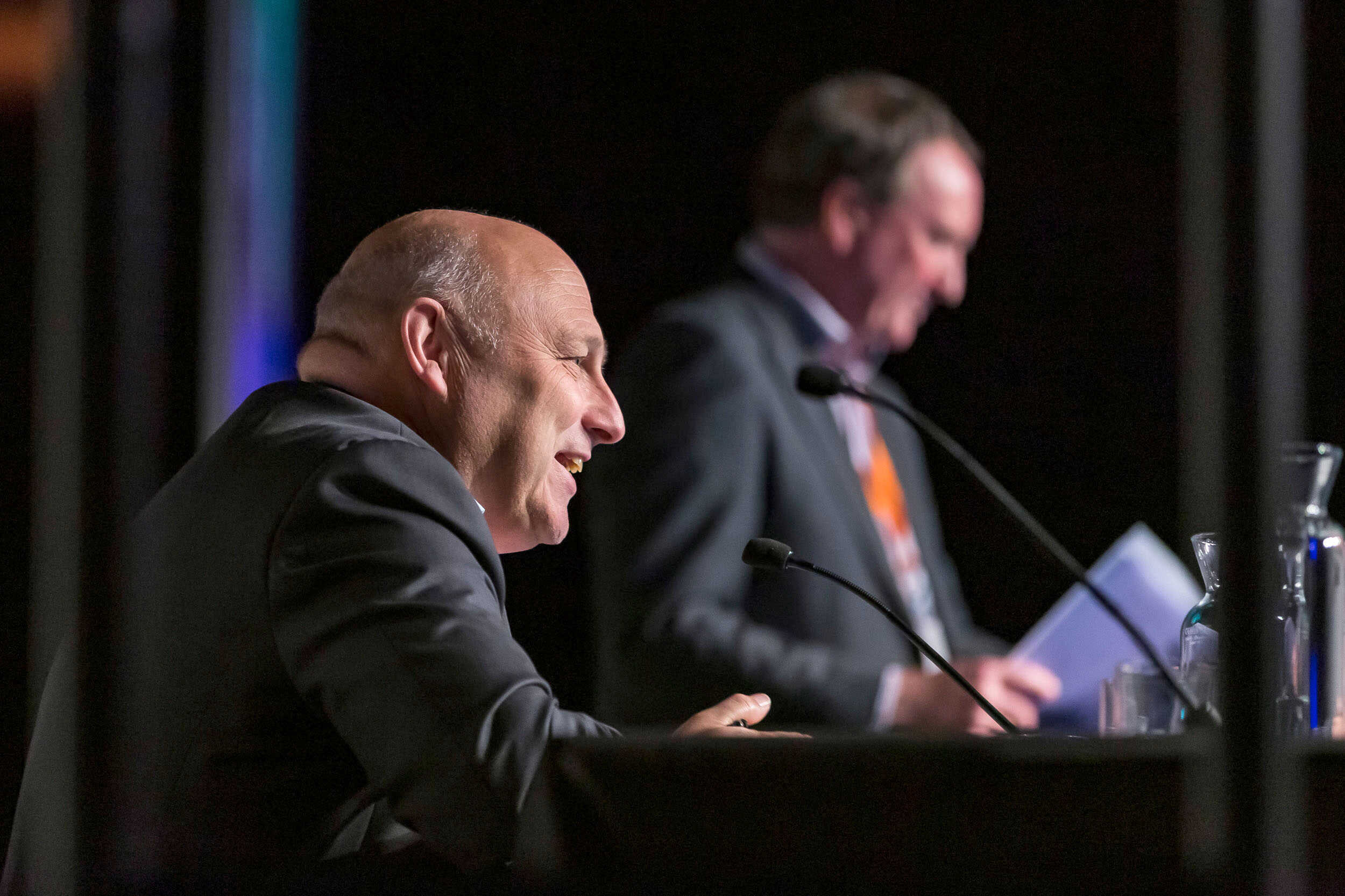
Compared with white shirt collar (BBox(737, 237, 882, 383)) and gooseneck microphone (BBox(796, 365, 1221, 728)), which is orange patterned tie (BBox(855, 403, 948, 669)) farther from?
gooseneck microphone (BBox(796, 365, 1221, 728))

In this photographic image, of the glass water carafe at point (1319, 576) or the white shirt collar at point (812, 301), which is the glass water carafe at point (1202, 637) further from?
the white shirt collar at point (812, 301)

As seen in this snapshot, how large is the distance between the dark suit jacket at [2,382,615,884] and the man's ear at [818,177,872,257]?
1279 mm

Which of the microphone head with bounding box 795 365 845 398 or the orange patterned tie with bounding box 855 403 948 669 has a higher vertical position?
the microphone head with bounding box 795 365 845 398

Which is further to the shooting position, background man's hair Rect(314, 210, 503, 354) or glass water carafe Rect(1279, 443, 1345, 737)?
glass water carafe Rect(1279, 443, 1345, 737)

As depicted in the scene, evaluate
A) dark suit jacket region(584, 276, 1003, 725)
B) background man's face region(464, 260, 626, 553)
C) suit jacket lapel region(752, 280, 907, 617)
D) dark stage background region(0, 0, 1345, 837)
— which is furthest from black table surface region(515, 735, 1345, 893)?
dark stage background region(0, 0, 1345, 837)

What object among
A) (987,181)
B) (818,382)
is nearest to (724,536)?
(818,382)

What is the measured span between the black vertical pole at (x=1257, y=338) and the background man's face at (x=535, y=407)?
390mm

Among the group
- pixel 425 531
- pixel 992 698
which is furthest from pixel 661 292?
pixel 425 531

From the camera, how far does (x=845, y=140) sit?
1.97 m

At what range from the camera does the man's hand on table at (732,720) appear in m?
0.68

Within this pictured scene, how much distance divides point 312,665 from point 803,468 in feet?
3.63

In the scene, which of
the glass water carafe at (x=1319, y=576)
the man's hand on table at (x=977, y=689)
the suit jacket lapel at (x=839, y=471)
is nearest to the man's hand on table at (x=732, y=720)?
the glass water carafe at (x=1319, y=576)

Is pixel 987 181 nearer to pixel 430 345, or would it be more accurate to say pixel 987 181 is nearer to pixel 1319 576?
pixel 1319 576

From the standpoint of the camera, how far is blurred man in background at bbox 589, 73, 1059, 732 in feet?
5.26
